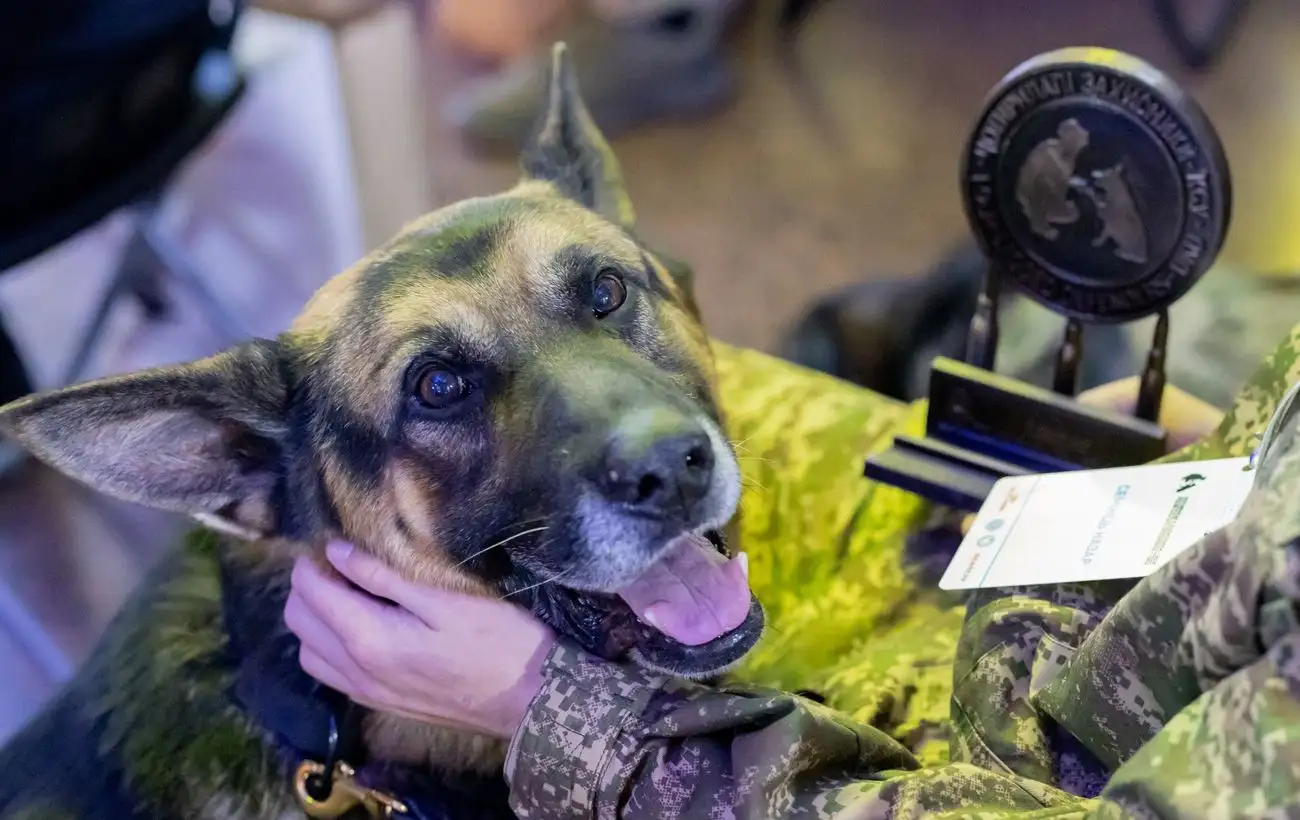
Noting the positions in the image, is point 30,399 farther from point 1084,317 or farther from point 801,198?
point 801,198

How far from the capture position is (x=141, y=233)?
9.32 feet

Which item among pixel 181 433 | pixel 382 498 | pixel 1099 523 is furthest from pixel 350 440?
pixel 1099 523

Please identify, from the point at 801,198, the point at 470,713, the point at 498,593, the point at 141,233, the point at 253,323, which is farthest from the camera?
the point at 801,198

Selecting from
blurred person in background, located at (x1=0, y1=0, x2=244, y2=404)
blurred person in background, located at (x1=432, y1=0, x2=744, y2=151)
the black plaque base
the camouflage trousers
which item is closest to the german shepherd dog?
the camouflage trousers

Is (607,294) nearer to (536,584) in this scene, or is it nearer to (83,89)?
(536,584)

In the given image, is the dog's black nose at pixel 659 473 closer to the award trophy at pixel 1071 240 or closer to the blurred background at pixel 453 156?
the award trophy at pixel 1071 240

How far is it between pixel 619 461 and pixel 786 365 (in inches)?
37.6

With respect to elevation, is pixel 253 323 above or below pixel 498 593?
below

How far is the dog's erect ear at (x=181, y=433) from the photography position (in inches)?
45.3

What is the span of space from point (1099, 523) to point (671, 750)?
54 centimetres

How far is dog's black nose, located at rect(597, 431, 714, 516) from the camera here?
3.65ft

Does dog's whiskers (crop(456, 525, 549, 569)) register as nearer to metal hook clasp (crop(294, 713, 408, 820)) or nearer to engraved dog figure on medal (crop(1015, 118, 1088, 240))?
metal hook clasp (crop(294, 713, 408, 820))

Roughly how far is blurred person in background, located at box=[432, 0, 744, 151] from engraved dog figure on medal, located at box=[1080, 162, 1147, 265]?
2648mm

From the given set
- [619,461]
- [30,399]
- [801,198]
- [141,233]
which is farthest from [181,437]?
[801,198]
